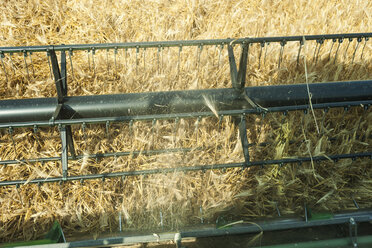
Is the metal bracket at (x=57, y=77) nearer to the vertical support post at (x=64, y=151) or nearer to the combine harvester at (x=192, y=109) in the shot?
the combine harvester at (x=192, y=109)

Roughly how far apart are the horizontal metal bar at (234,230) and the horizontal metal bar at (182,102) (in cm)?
61

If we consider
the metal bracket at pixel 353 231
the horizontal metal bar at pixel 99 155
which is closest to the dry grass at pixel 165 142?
the horizontal metal bar at pixel 99 155

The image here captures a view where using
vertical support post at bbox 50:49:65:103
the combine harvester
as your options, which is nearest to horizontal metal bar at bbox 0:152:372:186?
the combine harvester

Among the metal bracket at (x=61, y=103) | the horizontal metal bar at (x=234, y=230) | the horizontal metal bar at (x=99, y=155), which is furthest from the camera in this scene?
the horizontal metal bar at (x=99, y=155)

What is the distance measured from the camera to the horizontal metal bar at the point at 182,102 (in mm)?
1729

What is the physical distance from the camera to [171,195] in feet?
6.26

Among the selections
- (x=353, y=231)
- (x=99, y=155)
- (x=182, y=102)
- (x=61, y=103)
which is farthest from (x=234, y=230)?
(x=61, y=103)

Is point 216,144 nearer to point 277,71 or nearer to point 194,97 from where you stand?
point 194,97

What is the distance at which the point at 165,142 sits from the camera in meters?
2.02

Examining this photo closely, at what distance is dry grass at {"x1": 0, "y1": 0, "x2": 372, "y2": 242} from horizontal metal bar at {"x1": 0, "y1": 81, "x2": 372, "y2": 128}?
17cm

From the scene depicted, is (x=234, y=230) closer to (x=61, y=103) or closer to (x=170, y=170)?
(x=170, y=170)

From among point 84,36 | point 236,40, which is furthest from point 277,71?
point 84,36

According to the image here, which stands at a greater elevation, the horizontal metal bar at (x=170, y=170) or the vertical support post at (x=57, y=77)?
the vertical support post at (x=57, y=77)

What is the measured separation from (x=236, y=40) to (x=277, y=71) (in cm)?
65
